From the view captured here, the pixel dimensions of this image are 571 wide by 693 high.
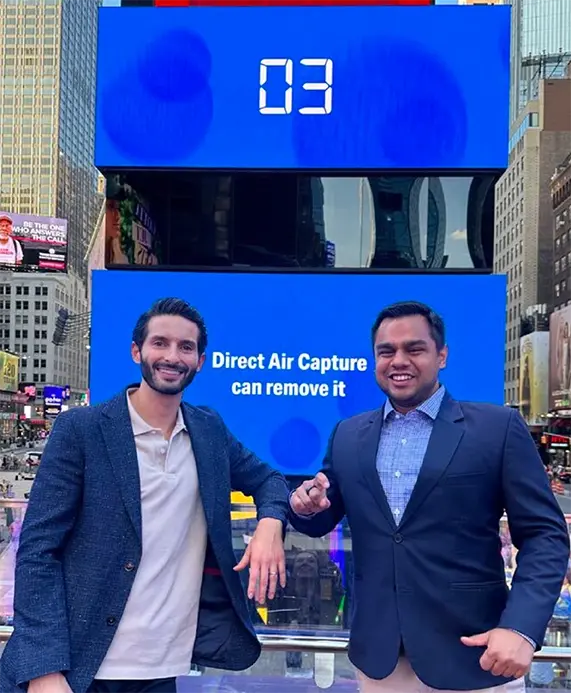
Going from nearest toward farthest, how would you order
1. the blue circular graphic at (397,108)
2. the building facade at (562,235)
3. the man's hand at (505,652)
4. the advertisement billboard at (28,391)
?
1. the man's hand at (505,652)
2. the blue circular graphic at (397,108)
3. the building facade at (562,235)
4. the advertisement billboard at (28,391)

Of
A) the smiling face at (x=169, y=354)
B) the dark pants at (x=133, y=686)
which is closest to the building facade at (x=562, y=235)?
the smiling face at (x=169, y=354)

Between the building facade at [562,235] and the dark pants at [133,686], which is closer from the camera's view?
the dark pants at [133,686]

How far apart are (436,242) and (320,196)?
126 centimetres

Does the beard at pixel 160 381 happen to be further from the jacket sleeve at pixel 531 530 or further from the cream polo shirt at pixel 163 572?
the jacket sleeve at pixel 531 530

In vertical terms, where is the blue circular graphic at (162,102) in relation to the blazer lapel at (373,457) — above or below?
above

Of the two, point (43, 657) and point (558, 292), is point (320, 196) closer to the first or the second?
point (43, 657)

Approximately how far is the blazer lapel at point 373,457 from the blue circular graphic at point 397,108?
5.53 metres

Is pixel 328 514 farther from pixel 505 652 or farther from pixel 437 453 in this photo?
pixel 505 652

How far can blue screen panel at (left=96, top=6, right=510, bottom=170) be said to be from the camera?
23.7ft

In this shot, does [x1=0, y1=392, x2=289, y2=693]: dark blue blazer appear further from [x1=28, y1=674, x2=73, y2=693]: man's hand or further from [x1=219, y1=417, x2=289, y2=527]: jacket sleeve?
[x1=219, y1=417, x2=289, y2=527]: jacket sleeve

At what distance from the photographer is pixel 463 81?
721cm

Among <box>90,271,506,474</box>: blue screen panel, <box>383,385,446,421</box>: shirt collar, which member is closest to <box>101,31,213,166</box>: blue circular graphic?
<box>90,271,506,474</box>: blue screen panel

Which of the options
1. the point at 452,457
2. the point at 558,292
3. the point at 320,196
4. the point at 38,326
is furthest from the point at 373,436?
the point at 38,326

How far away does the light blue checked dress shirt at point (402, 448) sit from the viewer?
210 cm
